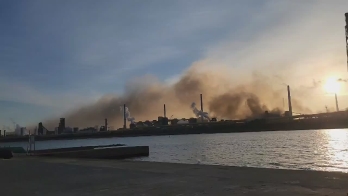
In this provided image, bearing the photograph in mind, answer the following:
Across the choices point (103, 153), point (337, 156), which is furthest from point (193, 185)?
point (103, 153)

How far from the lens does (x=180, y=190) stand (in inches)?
359

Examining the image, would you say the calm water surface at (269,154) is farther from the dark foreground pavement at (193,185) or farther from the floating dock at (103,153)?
the dark foreground pavement at (193,185)

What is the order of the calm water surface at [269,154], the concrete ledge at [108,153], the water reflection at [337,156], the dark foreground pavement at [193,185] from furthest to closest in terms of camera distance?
the concrete ledge at [108,153] < the calm water surface at [269,154] < the water reflection at [337,156] < the dark foreground pavement at [193,185]

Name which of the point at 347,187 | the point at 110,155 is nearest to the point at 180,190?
the point at 347,187

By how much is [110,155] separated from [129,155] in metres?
3.59

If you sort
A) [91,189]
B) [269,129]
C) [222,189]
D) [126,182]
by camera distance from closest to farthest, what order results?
[222,189], [91,189], [126,182], [269,129]

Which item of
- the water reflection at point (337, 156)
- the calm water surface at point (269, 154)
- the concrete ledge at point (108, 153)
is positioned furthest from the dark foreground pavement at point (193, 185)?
the concrete ledge at point (108, 153)

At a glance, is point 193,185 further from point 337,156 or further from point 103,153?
point 103,153

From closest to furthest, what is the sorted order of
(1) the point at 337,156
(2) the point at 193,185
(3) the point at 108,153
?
(2) the point at 193,185 < (1) the point at 337,156 < (3) the point at 108,153

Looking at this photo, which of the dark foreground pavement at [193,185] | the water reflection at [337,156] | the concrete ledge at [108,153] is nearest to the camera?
the dark foreground pavement at [193,185]

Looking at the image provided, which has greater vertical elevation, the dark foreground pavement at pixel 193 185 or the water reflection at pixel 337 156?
the dark foreground pavement at pixel 193 185

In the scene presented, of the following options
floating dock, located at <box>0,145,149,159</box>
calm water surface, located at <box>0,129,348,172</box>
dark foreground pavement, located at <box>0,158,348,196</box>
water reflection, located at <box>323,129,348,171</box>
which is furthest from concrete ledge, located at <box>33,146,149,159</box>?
dark foreground pavement, located at <box>0,158,348,196</box>

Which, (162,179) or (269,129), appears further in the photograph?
(269,129)

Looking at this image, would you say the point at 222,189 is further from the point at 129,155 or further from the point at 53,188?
the point at 129,155
